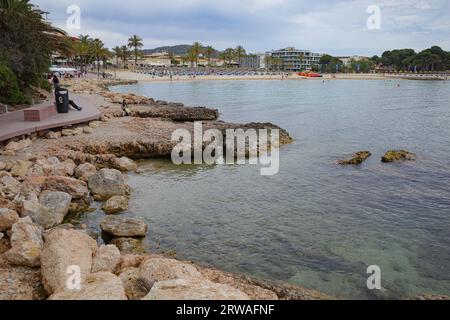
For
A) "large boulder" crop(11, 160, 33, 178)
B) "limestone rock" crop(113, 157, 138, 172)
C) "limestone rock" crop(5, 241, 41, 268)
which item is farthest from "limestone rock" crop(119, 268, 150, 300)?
"limestone rock" crop(113, 157, 138, 172)

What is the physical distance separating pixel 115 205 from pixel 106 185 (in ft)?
4.80

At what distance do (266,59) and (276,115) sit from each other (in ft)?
501

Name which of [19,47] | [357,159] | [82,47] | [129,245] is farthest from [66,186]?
[82,47]

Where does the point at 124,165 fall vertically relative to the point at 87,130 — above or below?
below

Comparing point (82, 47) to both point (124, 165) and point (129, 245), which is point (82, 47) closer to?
point (124, 165)

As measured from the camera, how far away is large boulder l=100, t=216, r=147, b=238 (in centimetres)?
1029

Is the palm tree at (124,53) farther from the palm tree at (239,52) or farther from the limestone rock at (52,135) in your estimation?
the limestone rock at (52,135)

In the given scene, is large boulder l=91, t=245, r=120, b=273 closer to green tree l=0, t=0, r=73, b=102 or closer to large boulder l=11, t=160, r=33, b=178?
large boulder l=11, t=160, r=33, b=178

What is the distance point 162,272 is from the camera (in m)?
6.76

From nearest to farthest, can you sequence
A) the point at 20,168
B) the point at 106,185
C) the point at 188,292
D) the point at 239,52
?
1. the point at 188,292
2. the point at 20,168
3. the point at 106,185
4. the point at 239,52

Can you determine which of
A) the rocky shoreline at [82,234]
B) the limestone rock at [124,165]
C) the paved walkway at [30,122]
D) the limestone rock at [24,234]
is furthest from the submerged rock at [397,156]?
the limestone rock at [24,234]

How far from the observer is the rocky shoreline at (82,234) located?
6422 mm

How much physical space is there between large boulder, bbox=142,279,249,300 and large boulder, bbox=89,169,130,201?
7.95 metres

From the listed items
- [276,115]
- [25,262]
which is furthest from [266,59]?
[25,262]
